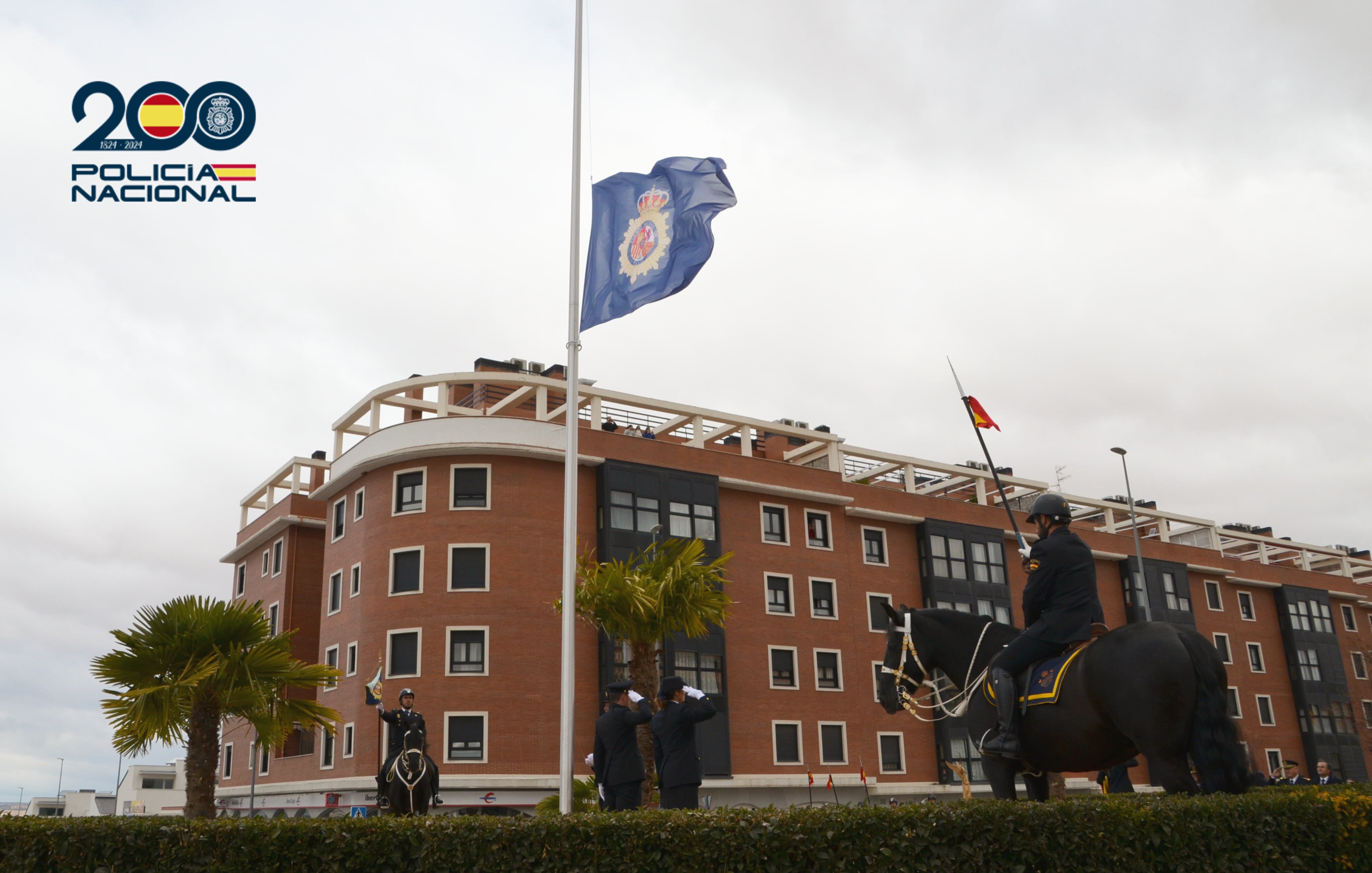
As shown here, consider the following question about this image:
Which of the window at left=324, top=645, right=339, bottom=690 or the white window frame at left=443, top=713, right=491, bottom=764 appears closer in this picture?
the white window frame at left=443, top=713, right=491, bottom=764

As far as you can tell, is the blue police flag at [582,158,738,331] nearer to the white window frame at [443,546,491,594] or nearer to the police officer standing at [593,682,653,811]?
the police officer standing at [593,682,653,811]

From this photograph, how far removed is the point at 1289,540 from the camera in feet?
248

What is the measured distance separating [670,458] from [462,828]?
3748cm

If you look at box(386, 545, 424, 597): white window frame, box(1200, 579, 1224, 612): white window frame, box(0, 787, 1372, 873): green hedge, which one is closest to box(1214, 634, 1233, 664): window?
box(1200, 579, 1224, 612): white window frame

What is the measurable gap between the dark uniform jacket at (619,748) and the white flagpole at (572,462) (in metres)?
0.43

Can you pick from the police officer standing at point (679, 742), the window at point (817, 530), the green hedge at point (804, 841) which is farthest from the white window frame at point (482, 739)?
the green hedge at point (804, 841)

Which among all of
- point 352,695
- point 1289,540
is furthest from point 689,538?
point 1289,540

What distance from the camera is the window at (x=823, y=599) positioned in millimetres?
48156

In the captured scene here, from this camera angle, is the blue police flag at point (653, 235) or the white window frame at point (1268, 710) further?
the white window frame at point (1268, 710)

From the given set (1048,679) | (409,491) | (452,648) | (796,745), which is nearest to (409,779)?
(1048,679)

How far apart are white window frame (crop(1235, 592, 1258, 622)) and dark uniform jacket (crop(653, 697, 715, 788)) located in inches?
2536

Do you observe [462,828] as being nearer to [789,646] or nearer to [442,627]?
[442,627]

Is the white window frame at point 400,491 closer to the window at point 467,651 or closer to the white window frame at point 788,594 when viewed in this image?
the window at point 467,651

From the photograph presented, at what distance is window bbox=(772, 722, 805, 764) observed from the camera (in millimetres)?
44625
